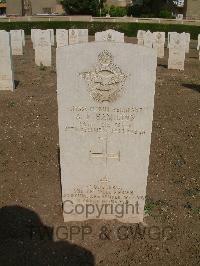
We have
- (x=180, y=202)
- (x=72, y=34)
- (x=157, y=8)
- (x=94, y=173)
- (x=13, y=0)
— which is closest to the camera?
(x=94, y=173)

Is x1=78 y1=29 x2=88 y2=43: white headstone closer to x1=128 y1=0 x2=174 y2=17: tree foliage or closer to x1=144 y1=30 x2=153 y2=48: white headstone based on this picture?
x1=144 y1=30 x2=153 y2=48: white headstone

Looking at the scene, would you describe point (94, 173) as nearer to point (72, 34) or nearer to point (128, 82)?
point (128, 82)

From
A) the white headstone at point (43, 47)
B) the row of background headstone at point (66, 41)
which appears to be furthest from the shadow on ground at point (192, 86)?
the white headstone at point (43, 47)

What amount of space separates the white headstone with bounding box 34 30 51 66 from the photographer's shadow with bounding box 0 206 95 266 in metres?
10.1

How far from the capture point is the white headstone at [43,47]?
14.0m

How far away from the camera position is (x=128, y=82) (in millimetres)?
4176

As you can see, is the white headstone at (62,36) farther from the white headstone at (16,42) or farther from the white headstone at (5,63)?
the white headstone at (5,63)

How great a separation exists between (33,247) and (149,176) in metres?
2.39

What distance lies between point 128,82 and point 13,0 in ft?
149

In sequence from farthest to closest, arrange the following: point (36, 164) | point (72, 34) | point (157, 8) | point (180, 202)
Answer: point (157, 8) < point (72, 34) < point (36, 164) < point (180, 202)

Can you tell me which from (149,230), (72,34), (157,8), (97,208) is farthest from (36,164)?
(157,8)

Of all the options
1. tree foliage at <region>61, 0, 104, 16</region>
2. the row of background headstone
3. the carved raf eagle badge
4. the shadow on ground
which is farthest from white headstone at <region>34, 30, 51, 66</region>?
tree foliage at <region>61, 0, 104, 16</region>

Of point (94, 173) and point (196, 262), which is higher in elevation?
point (94, 173)

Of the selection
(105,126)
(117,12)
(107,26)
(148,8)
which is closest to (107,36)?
(105,126)
